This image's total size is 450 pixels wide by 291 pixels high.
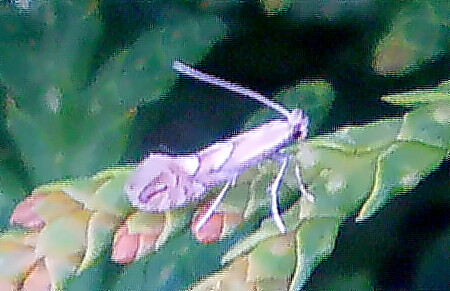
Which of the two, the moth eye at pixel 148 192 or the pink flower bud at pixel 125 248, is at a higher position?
the moth eye at pixel 148 192

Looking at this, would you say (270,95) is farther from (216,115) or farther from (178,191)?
(178,191)

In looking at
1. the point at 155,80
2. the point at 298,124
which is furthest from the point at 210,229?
the point at 155,80

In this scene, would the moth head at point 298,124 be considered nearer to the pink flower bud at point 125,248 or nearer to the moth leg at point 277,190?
the moth leg at point 277,190

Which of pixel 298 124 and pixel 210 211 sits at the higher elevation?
pixel 298 124

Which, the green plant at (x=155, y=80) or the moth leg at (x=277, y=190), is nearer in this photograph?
the moth leg at (x=277, y=190)

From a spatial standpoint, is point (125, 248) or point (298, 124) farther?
point (298, 124)

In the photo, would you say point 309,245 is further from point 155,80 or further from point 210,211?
point 155,80

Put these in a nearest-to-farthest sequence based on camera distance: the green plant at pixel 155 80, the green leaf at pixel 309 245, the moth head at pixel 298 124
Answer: the green leaf at pixel 309 245
the moth head at pixel 298 124
the green plant at pixel 155 80

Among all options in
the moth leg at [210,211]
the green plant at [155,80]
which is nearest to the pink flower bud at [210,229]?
the moth leg at [210,211]

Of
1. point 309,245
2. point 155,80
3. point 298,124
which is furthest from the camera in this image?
point 155,80
